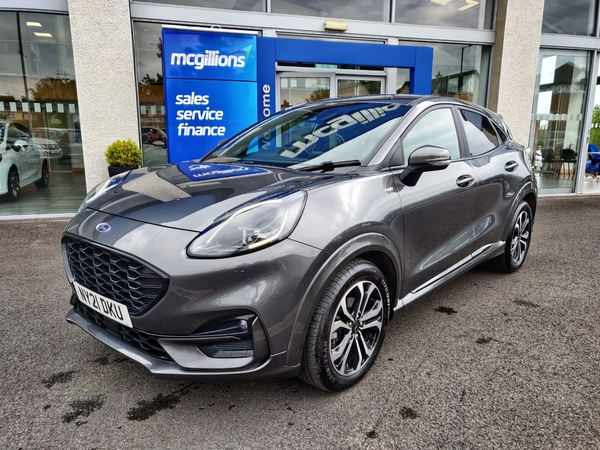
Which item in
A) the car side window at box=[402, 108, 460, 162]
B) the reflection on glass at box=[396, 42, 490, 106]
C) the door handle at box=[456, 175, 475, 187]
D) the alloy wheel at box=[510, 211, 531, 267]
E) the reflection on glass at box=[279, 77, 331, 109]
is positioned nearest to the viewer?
the car side window at box=[402, 108, 460, 162]

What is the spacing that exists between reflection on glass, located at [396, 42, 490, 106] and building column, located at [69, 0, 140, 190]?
549 cm

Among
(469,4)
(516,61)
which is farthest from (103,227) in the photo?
(469,4)

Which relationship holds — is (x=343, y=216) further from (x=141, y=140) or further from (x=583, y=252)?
(x=141, y=140)

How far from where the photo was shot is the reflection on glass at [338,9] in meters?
7.78

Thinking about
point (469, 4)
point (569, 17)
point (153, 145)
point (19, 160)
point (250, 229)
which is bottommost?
point (19, 160)

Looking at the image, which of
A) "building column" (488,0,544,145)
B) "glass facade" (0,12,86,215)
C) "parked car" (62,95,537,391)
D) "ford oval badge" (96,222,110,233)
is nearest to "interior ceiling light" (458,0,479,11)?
"building column" (488,0,544,145)

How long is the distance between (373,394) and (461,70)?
8.42 metres

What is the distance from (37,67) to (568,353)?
7.93m

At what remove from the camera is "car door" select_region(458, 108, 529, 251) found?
336 cm

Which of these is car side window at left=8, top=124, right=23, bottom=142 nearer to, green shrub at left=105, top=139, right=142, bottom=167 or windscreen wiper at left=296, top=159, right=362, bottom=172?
green shrub at left=105, top=139, right=142, bottom=167

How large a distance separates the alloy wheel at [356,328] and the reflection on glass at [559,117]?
888 centimetres

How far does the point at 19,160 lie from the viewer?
729 centimetres

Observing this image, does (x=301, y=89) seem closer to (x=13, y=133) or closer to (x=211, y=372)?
(x=13, y=133)

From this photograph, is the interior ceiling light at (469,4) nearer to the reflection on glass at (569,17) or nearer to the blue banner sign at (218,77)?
the reflection on glass at (569,17)
